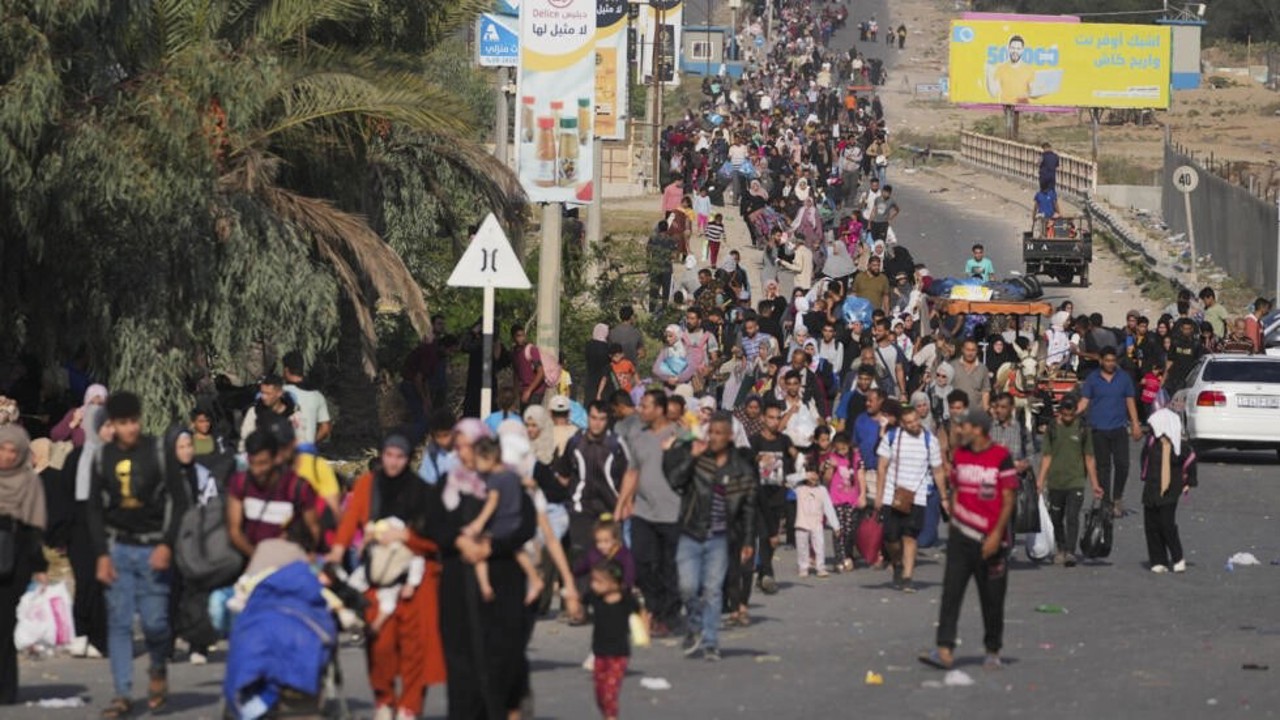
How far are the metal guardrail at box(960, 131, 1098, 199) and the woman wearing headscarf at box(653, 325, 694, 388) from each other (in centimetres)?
3577

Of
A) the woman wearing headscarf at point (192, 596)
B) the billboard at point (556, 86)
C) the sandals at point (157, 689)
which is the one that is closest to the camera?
the sandals at point (157, 689)

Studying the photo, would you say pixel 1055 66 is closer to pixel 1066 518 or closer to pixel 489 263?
pixel 1066 518

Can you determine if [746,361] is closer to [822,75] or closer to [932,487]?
[932,487]

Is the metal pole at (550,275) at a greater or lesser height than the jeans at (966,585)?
greater

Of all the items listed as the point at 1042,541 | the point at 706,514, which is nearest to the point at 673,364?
the point at 1042,541

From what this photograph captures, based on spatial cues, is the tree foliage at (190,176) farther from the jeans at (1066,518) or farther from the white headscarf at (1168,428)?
the white headscarf at (1168,428)

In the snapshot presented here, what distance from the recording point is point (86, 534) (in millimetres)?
14766

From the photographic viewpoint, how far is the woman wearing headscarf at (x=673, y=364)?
26656 mm

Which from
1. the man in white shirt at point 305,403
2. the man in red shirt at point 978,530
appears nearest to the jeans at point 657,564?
the man in red shirt at point 978,530

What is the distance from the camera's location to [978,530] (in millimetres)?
15062

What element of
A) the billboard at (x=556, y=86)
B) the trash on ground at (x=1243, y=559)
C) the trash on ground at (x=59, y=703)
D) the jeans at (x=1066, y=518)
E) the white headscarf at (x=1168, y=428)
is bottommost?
the trash on ground at (x=1243, y=559)

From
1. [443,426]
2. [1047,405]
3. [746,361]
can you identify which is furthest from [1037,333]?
[443,426]

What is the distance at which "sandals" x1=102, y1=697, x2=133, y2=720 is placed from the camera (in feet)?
42.9

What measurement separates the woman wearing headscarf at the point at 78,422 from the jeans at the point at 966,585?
5.17 metres
